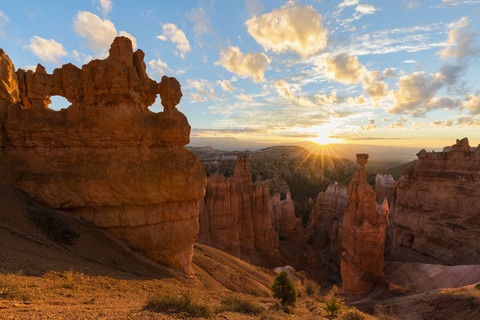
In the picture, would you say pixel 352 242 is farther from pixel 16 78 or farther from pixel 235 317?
pixel 16 78

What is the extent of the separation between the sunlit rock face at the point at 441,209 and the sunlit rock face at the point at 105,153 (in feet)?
92.9

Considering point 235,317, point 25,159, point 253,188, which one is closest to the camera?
point 235,317

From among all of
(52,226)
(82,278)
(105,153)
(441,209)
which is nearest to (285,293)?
(82,278)

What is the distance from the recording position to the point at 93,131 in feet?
33.4

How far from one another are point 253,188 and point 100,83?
2668 cm

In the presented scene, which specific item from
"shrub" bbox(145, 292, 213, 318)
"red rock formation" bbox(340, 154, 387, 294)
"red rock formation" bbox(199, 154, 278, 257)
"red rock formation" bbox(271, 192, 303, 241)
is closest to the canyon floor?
"shrub" bbox(145, 292, 213, 318)

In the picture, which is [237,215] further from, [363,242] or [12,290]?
[12,290]

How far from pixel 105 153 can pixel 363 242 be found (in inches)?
805

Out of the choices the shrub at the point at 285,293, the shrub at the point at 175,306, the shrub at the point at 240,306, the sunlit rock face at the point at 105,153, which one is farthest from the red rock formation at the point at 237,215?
the shrub at the point at 175,306

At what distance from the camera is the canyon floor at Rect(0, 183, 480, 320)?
16.3ft

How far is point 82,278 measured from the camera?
22.4ft

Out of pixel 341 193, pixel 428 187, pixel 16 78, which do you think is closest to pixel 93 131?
pixel 16 78

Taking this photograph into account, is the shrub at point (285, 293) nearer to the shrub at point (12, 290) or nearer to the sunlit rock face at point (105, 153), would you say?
the sunlit rock face at point (105, 153)

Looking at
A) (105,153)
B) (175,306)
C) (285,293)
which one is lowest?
(285,293)
